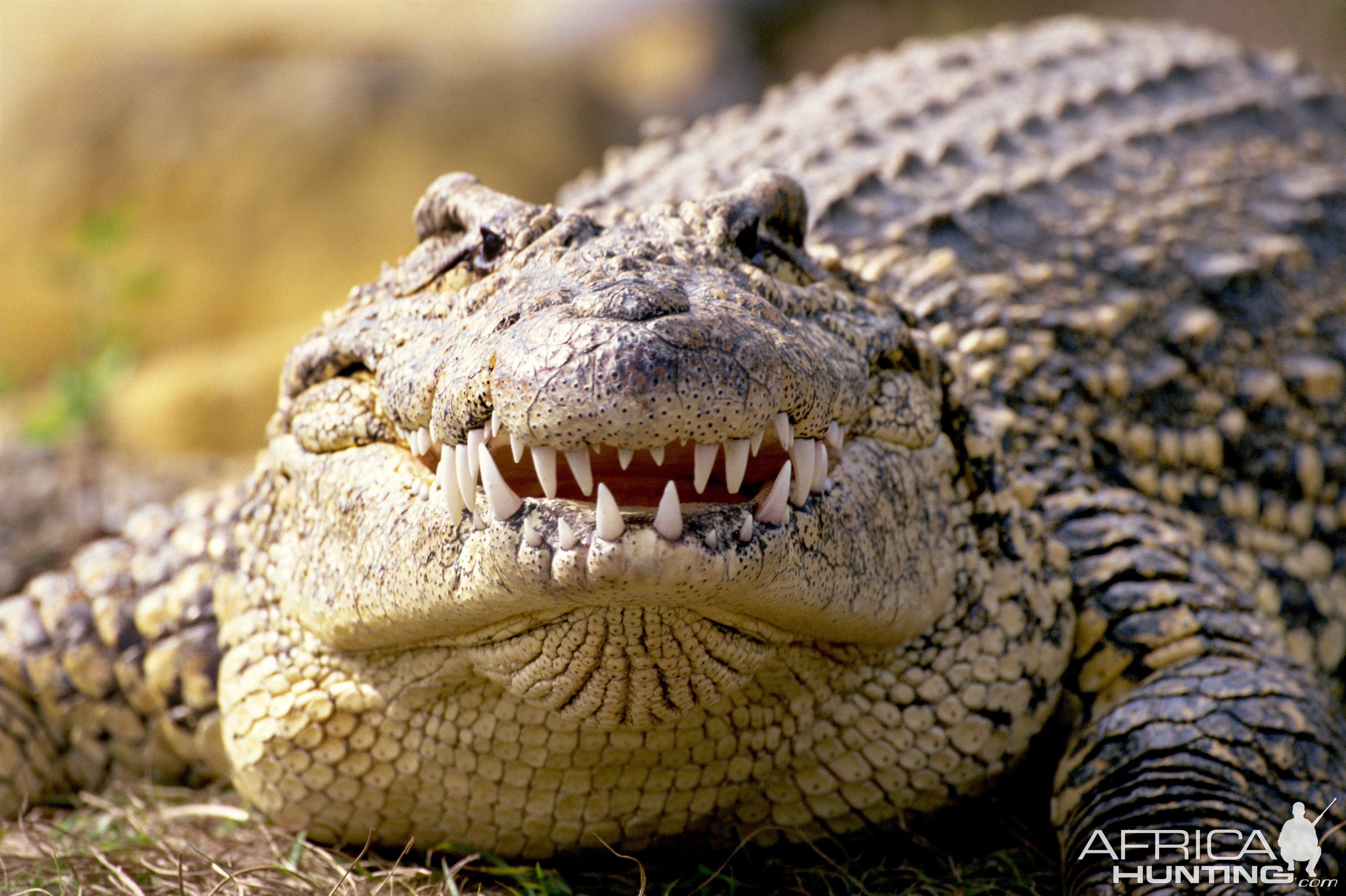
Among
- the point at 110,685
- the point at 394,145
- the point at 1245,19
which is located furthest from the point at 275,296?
the point at 1245,19

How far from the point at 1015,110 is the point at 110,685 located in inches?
130

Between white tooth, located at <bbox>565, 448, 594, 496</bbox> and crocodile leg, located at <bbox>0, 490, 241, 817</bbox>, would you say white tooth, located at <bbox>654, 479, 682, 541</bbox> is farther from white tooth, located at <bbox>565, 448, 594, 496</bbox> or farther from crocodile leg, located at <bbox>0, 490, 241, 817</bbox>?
crocodile leg, located at <bbox>0, 490, 241, 817</bbox>

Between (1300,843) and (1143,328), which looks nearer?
(1300,843)

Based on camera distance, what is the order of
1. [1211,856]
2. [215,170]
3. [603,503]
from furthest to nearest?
[215,170] < [1211,856] < [603,503]

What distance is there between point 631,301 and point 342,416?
2.76ft

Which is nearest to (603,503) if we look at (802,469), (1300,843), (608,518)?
(608,518)

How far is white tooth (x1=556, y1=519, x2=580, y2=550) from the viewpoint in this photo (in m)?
1.66

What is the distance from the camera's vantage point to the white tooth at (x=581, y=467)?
166 cm

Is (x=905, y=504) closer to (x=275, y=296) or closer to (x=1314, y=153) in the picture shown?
(x=1314, y=153)

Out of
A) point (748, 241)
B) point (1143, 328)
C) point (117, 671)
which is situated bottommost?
point (117, 671)

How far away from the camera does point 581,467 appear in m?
1.66

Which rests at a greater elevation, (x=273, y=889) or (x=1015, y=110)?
(x=1015, y=110)

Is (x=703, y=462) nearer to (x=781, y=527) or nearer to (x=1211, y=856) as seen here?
(x=781, y=527)

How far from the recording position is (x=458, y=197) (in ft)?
7.95
